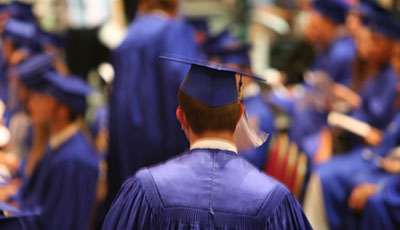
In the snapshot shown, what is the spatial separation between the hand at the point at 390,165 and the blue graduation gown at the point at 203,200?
2.25m

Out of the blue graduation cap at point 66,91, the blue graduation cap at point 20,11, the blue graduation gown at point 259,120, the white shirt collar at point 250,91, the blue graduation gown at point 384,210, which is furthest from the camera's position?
the blue graduation cap at point 20,11

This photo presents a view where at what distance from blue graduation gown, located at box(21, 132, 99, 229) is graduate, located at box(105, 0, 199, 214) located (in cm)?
14

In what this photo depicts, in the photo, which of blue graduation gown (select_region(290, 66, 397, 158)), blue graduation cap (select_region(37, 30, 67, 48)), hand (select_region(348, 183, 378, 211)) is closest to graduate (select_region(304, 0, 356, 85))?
blue graduation gown (select_region(290, 66, 397, 158))

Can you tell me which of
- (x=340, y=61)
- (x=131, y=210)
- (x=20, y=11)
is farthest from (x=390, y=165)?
(x=20, y=11)

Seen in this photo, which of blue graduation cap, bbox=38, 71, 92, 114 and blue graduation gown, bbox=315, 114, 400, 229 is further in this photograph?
blue graduation gown, bbox=315, 114, 400, 229

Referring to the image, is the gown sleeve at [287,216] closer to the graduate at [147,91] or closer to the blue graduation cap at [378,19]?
the graduate at [147,91]

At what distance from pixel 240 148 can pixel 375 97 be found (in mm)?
2764

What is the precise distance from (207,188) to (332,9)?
4868 millimetres

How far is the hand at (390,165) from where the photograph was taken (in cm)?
398

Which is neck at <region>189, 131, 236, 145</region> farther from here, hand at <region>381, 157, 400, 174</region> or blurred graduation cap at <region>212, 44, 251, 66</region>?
blurred graduation cap at <region>212, 44, 251, 66</region>

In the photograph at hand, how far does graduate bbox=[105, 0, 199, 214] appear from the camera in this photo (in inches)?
135

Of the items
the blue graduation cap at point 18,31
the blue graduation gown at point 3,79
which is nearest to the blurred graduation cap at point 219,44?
the blue graduation cap at point 18,31

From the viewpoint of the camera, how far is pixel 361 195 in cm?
386

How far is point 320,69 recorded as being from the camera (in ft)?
21.2
